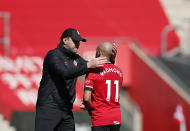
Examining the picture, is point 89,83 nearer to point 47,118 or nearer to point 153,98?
point 47,118

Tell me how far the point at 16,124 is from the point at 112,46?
4.15 metres


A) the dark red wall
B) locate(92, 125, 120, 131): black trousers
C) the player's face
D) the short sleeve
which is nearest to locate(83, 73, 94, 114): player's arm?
the short sleeve

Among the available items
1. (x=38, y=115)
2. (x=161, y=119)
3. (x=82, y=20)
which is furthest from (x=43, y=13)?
(x=38, y=115)

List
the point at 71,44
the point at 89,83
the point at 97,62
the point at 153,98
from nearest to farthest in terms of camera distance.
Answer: the point at 97,62, the point at 89,83, the point at 71,44, the point at 153,98

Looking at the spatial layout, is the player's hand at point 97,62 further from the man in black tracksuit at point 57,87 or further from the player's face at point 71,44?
the player's face at point 71,44

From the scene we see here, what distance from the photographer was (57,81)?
4.59 metres

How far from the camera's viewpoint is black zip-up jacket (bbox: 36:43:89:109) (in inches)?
177

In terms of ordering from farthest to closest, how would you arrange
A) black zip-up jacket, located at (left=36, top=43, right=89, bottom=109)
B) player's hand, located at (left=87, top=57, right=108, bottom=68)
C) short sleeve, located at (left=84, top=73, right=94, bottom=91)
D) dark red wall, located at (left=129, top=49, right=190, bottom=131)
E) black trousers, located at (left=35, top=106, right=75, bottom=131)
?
dark red wall, located at (left=129, top=49, right=190, bottom=131) < black trousers, located at (left=35, top=106, right=75, bottom=131) < black zip-up jacket, located at (left=36, top=43, right=89, bottom=109) < short sleeve, located at (left=84, top=73, right=94, bottom=91) < player's hand, located at (left=87, top=57, right=108, bottom=68)

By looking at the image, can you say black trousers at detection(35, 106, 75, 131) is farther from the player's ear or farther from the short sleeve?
the player's ear

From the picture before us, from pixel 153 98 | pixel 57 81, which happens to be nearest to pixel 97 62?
pixel 57 81

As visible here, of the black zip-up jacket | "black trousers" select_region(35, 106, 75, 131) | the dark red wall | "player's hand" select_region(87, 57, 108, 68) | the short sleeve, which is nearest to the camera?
"player's hand" select_region(87, 57, 108, 68)

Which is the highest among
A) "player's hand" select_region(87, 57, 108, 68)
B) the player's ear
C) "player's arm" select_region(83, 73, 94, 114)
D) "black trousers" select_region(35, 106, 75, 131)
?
the player's ear

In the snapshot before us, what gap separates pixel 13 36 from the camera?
41.9 ft

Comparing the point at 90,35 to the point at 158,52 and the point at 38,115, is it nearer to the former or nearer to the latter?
the point at 158,52
